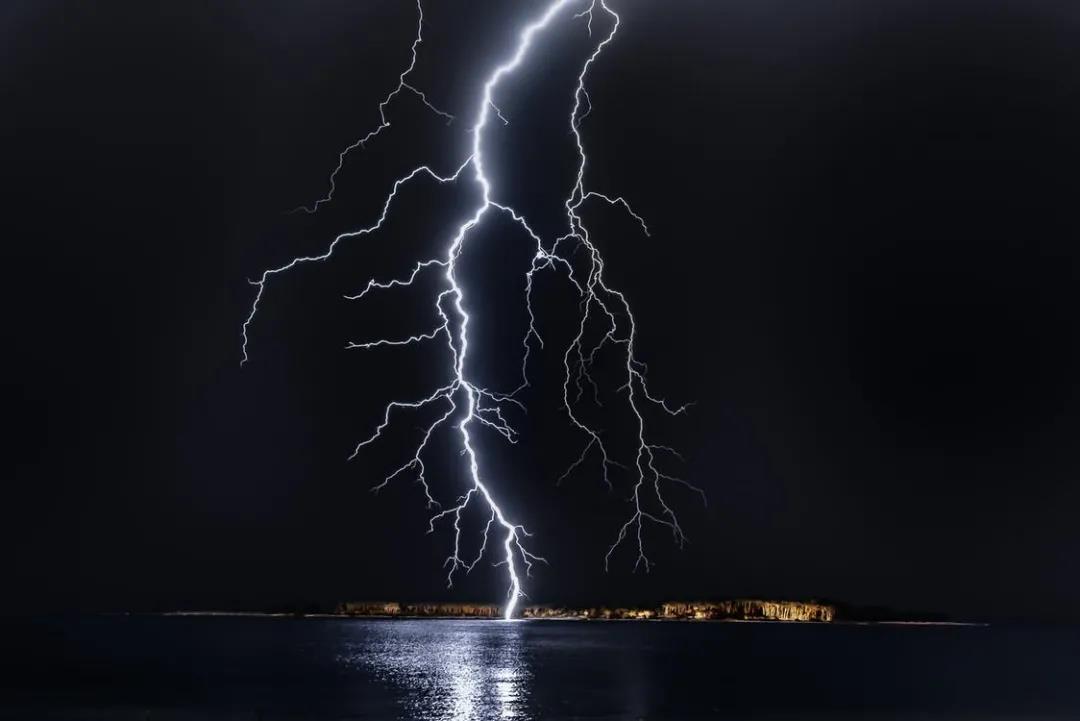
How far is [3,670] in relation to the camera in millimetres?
27859

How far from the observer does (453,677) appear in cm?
2719

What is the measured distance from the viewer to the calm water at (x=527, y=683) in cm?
1923

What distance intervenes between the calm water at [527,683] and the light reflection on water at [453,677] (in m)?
0.04

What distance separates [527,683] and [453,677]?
111 inches

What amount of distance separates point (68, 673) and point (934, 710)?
19401mm

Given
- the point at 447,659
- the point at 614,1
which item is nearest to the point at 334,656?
the point at 447,659

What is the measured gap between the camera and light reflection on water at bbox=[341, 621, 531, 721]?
1902cm

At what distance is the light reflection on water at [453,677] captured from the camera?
19.0 meters

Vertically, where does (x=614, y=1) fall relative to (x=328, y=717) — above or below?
above

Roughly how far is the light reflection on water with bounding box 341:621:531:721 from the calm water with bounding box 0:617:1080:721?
0.14 feet

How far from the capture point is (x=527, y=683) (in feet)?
82.0

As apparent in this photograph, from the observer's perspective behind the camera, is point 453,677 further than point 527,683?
Yes

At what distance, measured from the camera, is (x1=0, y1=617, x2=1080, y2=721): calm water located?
757 inches

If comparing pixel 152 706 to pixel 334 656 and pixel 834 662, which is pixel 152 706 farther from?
pixel 834 662
